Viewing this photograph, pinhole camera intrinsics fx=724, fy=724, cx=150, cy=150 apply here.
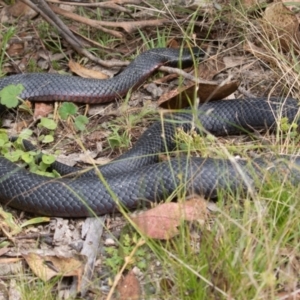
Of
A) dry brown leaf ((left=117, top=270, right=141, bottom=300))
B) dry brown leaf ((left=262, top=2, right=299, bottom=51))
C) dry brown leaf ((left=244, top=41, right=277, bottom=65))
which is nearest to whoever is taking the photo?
dry brown leaf ((left=117, top=270, right=141, bottom=300))

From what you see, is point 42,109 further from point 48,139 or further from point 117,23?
point 117,23

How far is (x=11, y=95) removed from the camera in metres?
4.68

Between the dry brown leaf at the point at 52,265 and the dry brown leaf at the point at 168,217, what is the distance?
349 mm

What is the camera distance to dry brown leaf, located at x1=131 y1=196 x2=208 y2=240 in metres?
3.23

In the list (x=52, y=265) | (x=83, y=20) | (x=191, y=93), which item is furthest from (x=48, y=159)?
(x=83, y=20)

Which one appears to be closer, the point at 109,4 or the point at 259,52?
the point at 259,52

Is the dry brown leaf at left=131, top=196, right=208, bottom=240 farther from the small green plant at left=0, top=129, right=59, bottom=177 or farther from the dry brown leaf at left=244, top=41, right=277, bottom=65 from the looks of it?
the dry brown leaf at left=244, top=41, right=277, bottom=65

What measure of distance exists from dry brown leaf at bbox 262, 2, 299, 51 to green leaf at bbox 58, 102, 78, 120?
56.0 inches

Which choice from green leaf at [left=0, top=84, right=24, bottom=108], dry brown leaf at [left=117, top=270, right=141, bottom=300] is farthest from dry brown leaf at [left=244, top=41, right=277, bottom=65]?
dry brown leaf at [left=117, top=270, right=141, bottom=300]

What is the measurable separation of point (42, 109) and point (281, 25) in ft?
5.74

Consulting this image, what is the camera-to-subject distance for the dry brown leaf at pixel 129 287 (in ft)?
10.2

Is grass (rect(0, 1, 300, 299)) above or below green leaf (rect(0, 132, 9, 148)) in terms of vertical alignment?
above

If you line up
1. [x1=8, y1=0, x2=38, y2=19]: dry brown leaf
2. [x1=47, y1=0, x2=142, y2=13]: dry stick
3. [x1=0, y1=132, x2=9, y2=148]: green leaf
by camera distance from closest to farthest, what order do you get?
[x1=0, y1=132, x2=9, y2=148]: green leaf < [x1=47, y1=0, x2=142, y2=13]: dry stick < [x1=8, y1=0, x2=38, y2=19]: dry brown leaf

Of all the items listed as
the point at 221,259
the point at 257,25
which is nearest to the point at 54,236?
the point at 221,259
